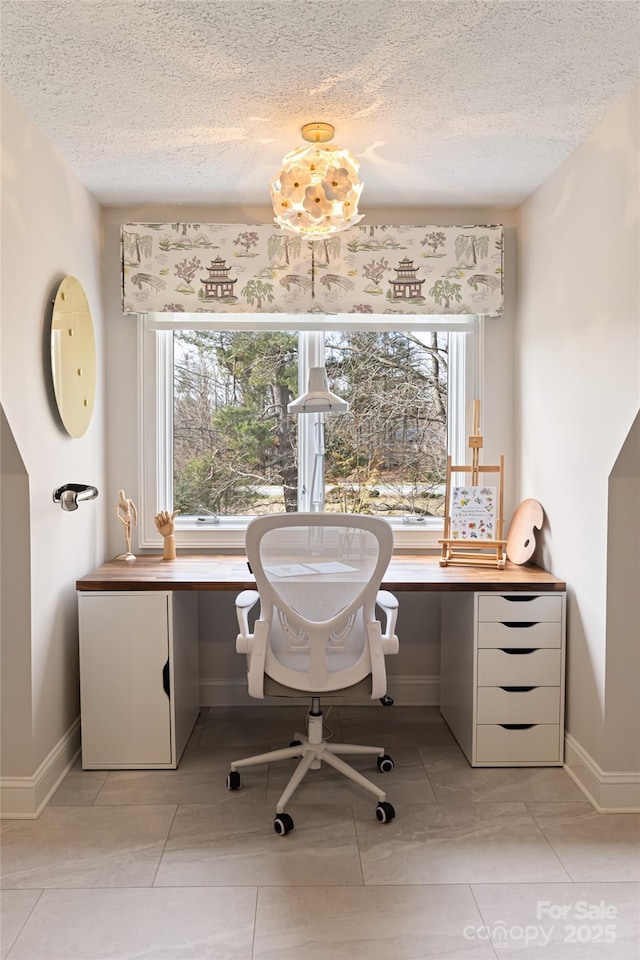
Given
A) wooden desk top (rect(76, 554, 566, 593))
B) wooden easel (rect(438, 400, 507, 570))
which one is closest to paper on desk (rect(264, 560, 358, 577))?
wooden desk top (rect(76, 554, 566, 593))

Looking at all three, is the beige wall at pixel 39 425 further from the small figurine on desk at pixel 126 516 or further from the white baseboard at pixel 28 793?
the small figurine on desk at pixel 126 516

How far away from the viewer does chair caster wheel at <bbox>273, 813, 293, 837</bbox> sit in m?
2.48

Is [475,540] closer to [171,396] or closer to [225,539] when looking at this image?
[225,539]

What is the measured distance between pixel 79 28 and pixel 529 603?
8.26ft

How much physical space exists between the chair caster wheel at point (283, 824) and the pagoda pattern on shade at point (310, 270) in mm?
2208

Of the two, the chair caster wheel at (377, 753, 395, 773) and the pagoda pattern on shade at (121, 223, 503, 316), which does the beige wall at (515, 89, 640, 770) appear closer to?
the pagoda pattern on shade at (121, 223, 503, 316)

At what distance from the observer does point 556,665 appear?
117 inches

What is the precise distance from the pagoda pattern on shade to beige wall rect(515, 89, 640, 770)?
289mm

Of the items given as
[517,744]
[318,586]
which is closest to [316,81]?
[318,586]

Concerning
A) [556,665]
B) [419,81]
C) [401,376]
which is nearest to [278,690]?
[556,665]

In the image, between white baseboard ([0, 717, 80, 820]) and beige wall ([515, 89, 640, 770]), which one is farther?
white baseboard ([0, 717, 80, 820])

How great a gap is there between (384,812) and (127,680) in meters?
1.15

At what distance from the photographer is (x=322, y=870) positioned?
2.28m

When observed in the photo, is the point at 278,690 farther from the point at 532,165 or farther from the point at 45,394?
the point at 532,165
